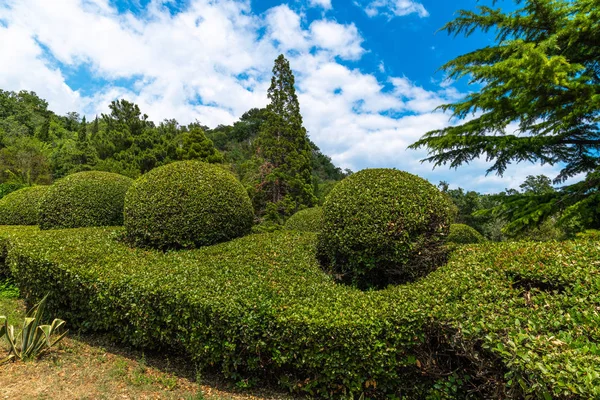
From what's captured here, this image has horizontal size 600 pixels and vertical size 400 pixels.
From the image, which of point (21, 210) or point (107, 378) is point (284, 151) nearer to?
point (21, 210)

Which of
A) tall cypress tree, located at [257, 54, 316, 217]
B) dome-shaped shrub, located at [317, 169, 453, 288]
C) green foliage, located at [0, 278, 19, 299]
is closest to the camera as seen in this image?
dome-shaped shrub, located at [317, 169, 453, 288]

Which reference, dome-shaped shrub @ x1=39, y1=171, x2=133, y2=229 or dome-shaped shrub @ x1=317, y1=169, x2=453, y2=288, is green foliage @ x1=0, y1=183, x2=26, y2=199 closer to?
dome-shaped shrub @ x1=39, y1=171, x2=133, y2=229

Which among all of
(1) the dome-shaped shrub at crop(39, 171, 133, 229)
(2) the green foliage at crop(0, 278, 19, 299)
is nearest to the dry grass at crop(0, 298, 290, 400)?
(2) the green foliage at crop(0, 278, 19, 299)

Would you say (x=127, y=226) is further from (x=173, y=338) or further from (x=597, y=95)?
(x=597, y=95)

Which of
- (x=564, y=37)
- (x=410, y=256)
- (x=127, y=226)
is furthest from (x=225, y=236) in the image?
(x=564, y=37)

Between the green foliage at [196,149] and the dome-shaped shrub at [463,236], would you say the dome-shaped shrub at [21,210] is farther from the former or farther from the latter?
the dome-shaped shrub at [463,236]

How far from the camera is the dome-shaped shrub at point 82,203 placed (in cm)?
744

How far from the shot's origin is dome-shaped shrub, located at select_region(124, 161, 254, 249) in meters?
5.61

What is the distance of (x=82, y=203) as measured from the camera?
24.8ft

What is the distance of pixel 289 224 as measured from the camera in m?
10.2

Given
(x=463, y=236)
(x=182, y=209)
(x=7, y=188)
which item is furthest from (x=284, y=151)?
(x=7, y=188)

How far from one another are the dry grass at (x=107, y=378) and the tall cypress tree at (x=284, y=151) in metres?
12.1

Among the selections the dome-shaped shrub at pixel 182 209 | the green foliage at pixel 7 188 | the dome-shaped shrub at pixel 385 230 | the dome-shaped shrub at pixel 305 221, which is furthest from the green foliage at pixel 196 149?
the dome-shaped shrub at pixel 385 230

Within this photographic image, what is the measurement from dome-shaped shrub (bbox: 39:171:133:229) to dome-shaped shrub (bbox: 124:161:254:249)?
2249 mm
